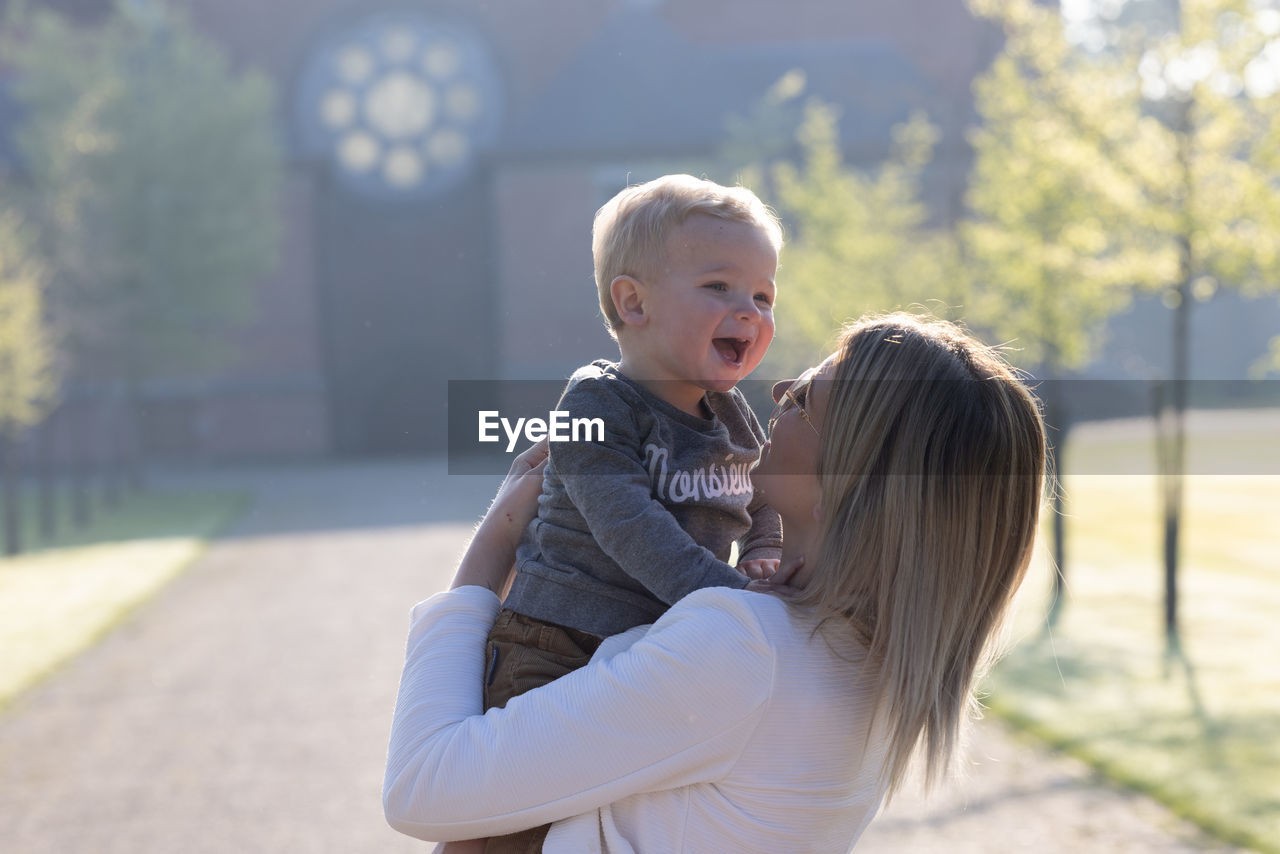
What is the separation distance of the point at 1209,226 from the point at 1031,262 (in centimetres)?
197

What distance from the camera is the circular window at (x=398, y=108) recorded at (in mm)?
29062

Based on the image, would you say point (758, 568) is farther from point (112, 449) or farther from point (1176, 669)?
point (112, 449)

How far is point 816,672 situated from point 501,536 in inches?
23.1

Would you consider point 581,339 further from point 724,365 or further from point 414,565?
point 724,365

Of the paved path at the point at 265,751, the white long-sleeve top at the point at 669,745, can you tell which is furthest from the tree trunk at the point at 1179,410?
the white long-sleeve top at the point at 669,745

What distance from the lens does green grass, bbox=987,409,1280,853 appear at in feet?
19.1

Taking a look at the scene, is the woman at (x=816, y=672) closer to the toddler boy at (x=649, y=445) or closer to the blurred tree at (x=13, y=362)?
the toddler boy at (x=649, y=445)

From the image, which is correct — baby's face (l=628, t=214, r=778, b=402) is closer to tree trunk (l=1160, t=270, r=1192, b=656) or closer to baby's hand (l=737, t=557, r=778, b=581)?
baby's hand (l=737, t=557, r=778, b=581)

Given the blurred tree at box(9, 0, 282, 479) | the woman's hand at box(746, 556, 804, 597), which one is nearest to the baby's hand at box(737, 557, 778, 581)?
the woman's hand at box(746, 556, 804, 597)

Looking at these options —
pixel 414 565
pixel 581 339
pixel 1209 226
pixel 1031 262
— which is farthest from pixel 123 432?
pixel 1209 226

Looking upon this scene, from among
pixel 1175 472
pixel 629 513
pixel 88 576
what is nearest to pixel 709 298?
pixel 629 513

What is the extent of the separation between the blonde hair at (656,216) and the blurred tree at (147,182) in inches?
883

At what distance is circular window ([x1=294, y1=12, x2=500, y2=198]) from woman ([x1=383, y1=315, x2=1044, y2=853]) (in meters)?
28.6

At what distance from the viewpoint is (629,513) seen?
175cm
